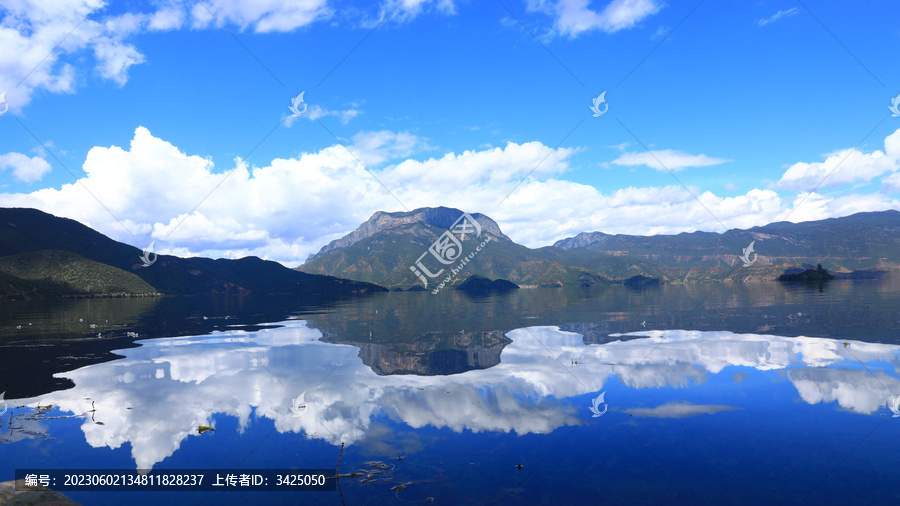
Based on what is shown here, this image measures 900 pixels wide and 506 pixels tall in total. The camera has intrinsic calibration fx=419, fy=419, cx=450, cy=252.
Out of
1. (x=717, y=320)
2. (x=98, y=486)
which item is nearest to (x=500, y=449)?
(x=98, y=486)

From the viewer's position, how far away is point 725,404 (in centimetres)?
2209

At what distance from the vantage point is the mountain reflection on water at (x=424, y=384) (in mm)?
20594

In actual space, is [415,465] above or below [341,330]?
below

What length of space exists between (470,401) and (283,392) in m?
12.0

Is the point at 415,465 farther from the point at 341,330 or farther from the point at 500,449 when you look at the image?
the point at 341,330
